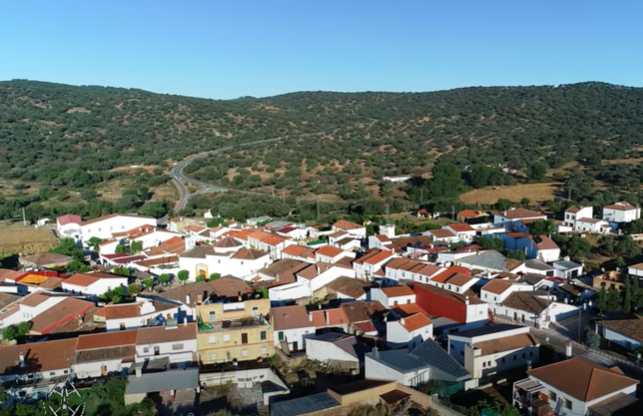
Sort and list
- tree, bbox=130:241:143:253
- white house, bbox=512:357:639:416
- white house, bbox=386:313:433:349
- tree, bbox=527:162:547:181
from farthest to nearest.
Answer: tree, bbox=527:162:547:181 < tree, bbox=130:241:143:253 < white house, bbox=386:313:433:349 < white house, bbox=512:357:639:416

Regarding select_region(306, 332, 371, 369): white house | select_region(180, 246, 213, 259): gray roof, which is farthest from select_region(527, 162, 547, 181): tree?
select_region(306, 332, 371, 369): white house

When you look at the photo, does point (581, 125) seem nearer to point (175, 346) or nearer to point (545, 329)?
point (545, 329)

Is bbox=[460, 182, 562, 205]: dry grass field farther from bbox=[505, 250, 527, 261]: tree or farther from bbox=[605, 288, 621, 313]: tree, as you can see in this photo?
bbox=[605, 288, 621, 313]: tree

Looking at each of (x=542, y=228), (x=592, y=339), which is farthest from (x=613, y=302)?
(x=542, y=228)

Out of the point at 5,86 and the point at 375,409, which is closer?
the point at 375,409

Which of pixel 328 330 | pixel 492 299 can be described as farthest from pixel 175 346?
pixel 492 299

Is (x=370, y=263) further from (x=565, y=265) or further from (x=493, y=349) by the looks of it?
(x=493, y=349)
